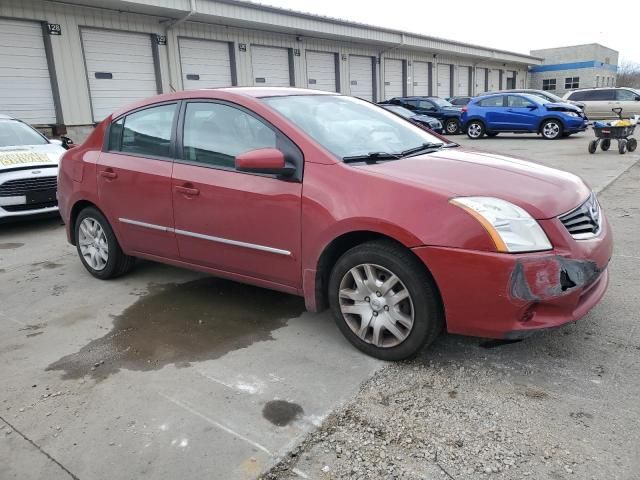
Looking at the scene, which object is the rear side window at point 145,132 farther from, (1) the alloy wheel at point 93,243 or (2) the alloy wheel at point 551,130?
(2) the alloy wheel at point 551,130

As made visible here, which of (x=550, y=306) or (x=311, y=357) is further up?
(x=550, y=306)

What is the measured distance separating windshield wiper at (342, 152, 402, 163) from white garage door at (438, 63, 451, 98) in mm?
30060

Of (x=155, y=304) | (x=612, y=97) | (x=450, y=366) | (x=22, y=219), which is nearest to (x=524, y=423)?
(x=450, y=366)

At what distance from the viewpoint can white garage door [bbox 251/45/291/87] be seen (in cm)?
1948

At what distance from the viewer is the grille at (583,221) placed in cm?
292

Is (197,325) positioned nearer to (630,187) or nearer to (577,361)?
(577,361)

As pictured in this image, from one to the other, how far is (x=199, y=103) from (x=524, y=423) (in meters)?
2.97

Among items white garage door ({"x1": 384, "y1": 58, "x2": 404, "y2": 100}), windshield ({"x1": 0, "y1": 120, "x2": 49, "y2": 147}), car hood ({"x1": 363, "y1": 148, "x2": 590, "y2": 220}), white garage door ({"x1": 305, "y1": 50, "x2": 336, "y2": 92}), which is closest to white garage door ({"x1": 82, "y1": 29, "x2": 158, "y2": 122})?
windshield ({"x1": 0, "y1": 120, "x2": 49, "y2": 147})

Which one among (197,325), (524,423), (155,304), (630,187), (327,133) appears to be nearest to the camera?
(524,423)

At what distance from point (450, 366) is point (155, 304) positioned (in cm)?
233

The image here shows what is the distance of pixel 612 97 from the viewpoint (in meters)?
21.8

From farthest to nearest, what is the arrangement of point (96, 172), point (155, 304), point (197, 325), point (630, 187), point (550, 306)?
point (630, 187) → point (96, 172) → point (155, 304) → point (197, 325) → point (550, 306)

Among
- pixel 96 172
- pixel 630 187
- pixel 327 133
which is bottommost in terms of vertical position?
pixel 630 187

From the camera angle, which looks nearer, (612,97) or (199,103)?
(199,103)
